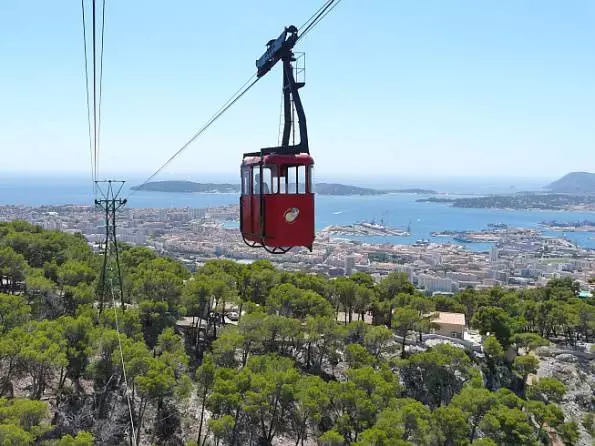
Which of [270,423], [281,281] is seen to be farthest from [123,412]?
[281,281]

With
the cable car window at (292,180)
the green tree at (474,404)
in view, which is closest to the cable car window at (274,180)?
the cable car window at (292,180)

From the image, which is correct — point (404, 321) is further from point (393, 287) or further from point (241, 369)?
point (241, 369)

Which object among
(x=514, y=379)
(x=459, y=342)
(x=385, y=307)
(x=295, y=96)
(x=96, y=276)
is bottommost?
(x=514, y=379)

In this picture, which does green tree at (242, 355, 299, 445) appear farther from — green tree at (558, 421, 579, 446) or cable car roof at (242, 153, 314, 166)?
green tree at (558, 421, 579, 446)

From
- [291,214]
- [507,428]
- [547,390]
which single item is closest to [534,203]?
[547,390]

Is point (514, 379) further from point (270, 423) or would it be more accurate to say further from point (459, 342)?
point (270, 423)

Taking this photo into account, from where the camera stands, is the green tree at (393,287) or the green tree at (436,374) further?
the green tree at (393,287)

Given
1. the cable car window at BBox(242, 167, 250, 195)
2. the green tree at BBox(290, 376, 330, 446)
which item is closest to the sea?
the green tree at BBox(290, 376, 330, 446)

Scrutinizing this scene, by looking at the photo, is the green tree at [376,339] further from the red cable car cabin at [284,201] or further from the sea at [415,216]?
the sea at [415,216]
